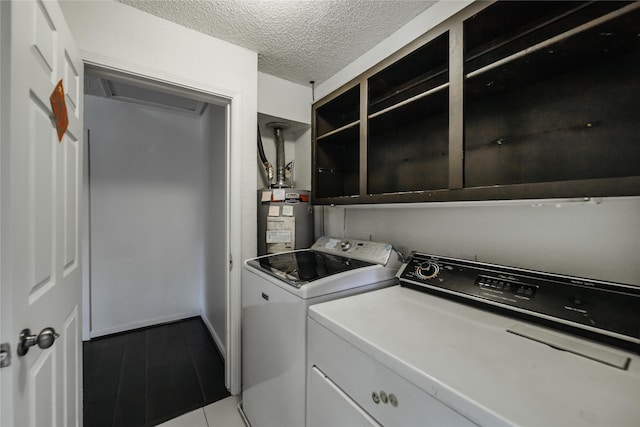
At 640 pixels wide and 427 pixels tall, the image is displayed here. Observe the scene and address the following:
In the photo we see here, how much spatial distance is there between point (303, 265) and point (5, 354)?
1.06 metres

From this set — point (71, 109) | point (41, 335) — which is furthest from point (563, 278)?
point (71, 109)

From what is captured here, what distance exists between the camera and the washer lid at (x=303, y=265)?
1202mm

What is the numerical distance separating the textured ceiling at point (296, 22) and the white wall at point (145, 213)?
1251 mm

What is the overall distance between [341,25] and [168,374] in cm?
274

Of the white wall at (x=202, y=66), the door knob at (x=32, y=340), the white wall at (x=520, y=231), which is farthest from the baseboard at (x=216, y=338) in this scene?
the white wall at (x=520, y=231)

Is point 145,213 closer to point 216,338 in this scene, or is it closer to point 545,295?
point 216,338

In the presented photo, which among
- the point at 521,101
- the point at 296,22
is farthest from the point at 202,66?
the point at 521,101

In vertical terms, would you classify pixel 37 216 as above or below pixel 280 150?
below

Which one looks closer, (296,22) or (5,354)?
(5,354)

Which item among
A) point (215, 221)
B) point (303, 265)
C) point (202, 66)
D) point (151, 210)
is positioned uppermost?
point (202, 66)

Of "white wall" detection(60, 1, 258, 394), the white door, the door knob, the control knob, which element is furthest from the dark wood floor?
the control knob

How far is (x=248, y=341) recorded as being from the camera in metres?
1.54

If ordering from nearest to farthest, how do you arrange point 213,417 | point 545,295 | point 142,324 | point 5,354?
point 5,354
point 545,295
point 213,417
point 142,324

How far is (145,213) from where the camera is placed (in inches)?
108
